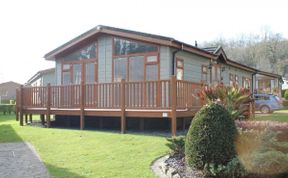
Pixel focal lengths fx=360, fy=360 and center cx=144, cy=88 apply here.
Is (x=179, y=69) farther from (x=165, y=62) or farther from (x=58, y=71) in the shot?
(x=58, y=71)

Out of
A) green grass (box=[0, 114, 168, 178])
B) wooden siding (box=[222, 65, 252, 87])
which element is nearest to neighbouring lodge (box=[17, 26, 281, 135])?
green grass (box=[0, 114, 168, 178])

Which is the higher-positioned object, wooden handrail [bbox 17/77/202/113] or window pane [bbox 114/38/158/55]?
window pane [bbox 114/38/158/55]

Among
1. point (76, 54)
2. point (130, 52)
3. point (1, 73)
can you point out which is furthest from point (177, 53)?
point (1, 73)

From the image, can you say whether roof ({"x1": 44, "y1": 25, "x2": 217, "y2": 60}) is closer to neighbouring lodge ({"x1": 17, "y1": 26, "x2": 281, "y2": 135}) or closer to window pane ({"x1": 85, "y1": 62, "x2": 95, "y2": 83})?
neighbouring lodge ({"x1": 17, "y1": 26, "x2": 281, "y2": 135})

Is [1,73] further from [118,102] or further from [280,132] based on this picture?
[280,132]

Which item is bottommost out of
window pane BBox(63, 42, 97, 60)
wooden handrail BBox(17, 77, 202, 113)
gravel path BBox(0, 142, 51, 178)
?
gravel path BBox(0, 142, 51, 178)

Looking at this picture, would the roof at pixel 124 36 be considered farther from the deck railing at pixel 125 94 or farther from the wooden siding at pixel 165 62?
the deck railing at pixel 125 94

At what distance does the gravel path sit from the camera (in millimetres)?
6777

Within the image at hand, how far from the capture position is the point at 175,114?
37.8ft

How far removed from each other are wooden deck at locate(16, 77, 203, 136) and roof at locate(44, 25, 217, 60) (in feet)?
6.45

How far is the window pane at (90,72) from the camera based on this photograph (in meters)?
16.6

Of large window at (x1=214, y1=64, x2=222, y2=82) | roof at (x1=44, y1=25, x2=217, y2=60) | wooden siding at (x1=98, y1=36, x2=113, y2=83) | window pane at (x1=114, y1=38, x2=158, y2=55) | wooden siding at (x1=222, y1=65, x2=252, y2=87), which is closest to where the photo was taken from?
roof at (x1=44, y1=25, x2=217, y2=60)

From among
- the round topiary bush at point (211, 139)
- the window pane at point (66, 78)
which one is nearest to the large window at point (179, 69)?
the window pane at point (66, 78)

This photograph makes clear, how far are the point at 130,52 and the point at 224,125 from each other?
9774 mm
